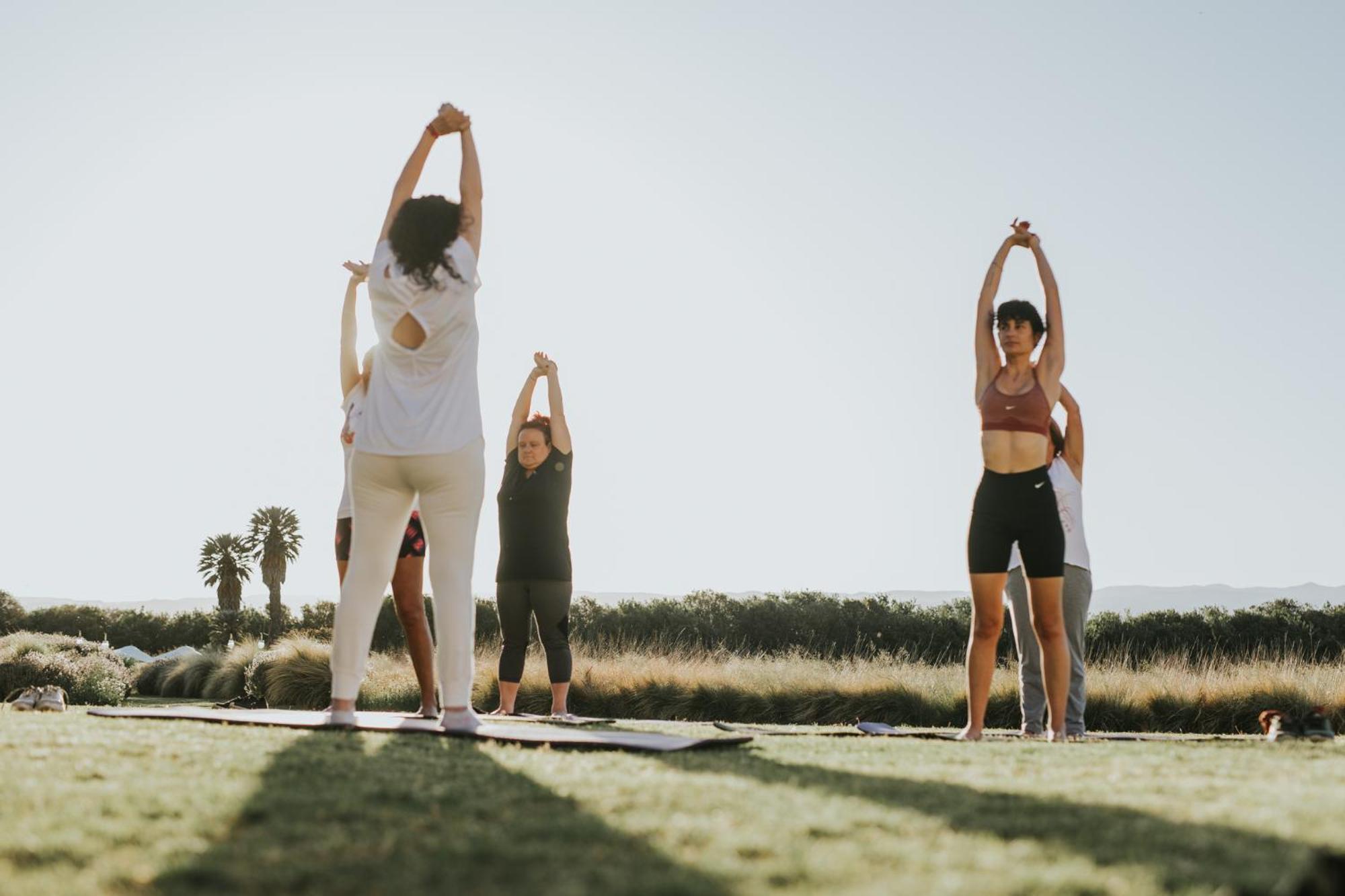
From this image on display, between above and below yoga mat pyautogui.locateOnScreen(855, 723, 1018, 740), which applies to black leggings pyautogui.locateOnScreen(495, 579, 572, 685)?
above

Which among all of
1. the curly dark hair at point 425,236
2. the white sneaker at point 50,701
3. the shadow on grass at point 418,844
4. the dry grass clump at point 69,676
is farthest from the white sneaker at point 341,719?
the dry grass clump at point 69,676

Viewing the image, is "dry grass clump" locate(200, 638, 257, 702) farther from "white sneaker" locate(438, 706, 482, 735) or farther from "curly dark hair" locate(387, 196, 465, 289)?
"curly dark hair" locate(387, 196, 465, 289)

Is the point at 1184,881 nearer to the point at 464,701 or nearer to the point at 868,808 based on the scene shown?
the point at 868,808

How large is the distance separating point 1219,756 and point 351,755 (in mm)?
3229

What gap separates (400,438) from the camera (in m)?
4.42

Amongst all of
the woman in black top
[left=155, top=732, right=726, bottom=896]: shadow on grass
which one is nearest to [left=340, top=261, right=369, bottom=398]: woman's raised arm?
the woman in black top

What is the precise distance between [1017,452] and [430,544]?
284cm

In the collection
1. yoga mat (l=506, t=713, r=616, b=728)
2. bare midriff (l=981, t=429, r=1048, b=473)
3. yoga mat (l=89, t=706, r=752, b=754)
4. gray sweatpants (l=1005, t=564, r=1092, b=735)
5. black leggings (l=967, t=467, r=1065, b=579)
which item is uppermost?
bare midriff (l=981, t=429, r=1048, b=473)

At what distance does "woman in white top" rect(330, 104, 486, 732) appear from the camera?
4.45 meters

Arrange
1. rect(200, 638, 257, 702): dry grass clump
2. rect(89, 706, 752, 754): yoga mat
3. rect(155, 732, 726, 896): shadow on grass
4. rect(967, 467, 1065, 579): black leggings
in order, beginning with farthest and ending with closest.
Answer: rect(200, 638, 257, 702): dry grass clump, rect(967, 467, 1065, 579): black leggings, rect(89, 706, 752, 754): yoga mat, rect(155, 732, 726, 896): shadow on grass

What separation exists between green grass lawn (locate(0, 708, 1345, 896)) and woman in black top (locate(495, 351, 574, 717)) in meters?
2.97

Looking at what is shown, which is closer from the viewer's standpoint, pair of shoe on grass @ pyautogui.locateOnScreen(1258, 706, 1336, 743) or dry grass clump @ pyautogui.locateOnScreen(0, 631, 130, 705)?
pair of shoe on grass @ pyautogui.locateOnScreen(1258, 706, 1336, 743)

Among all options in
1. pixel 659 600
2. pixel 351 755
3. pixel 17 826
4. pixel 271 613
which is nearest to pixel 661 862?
pixel 17 826

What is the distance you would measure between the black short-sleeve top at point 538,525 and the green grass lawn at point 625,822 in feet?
9.73
